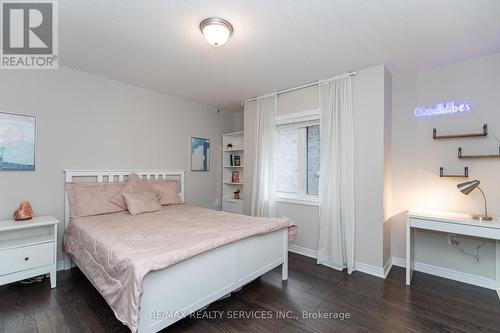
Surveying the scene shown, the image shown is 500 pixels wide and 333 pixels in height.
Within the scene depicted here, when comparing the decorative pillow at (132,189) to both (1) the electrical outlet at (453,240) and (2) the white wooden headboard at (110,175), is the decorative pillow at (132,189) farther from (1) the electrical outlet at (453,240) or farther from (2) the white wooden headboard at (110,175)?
(1) the electrical outlet at (453,240)

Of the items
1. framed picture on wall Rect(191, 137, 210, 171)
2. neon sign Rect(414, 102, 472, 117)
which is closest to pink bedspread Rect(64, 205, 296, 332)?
framed picture on wall Rect(191, 137, 210, 171)

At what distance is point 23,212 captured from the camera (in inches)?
98.4

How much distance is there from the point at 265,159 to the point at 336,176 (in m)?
1.22

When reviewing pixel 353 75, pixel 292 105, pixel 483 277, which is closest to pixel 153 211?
pixel 292 105

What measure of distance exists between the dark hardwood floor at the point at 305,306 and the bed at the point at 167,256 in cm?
24

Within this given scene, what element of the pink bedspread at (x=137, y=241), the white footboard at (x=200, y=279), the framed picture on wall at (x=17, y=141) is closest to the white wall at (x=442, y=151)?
the pink bedspread at (x=137, y=241)

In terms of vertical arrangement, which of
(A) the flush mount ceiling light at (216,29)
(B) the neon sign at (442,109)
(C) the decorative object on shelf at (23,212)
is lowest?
(C) the decorative object on shelf at (23,212)

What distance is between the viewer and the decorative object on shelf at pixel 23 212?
247 centimetres

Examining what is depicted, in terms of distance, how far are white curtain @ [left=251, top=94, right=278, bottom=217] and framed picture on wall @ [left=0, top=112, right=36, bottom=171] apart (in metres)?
2.98

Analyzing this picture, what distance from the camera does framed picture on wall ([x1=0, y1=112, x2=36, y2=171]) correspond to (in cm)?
256

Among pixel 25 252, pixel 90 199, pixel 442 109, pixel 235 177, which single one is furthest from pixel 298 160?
pixel 25 252

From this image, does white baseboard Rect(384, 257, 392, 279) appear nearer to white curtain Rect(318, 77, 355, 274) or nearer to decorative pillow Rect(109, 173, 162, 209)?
white curtain Rect(318, 77, 355, 274)

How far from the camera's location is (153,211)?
3189 mm

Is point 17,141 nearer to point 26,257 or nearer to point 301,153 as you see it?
point 26,257
